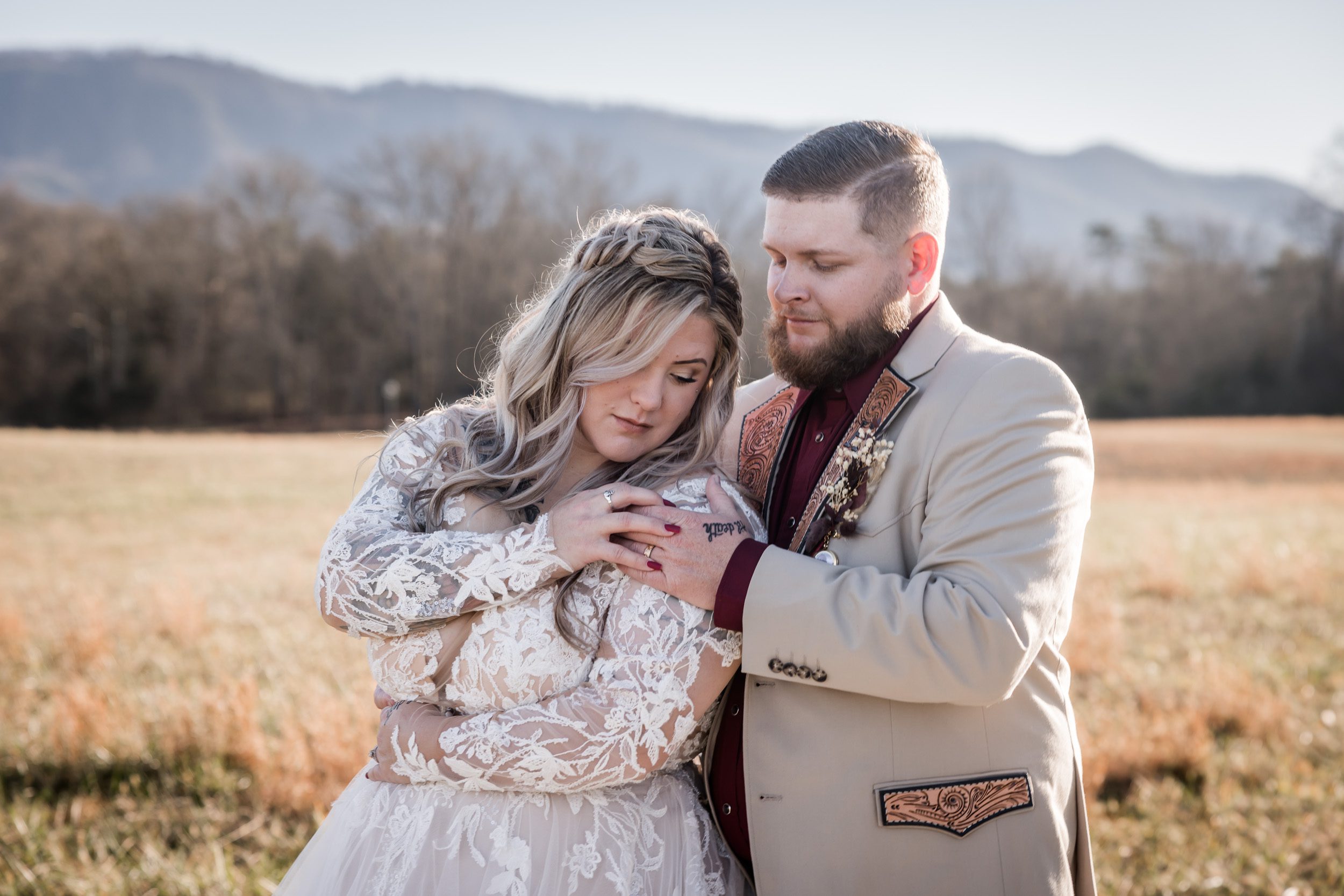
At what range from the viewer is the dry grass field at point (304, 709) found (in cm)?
430

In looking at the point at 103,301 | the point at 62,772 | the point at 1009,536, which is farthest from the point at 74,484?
the point at 103,301

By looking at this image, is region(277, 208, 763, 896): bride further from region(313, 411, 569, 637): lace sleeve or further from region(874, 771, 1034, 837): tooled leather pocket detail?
region(874, 771, 1034, 837): tooled leather pocket detail

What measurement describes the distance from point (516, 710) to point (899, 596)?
38.4 inches

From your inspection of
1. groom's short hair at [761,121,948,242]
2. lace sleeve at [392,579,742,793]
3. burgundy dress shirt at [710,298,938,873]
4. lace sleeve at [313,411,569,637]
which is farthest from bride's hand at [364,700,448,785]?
groom's short hair at [761,121,948,242]

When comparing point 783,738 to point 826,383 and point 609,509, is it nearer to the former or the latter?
point 609,509

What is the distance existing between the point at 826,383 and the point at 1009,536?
86 centimetres

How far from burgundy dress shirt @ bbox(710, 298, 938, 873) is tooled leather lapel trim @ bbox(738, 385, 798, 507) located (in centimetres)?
4

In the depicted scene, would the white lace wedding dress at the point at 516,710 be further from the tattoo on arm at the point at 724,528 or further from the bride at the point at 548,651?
the tattoo on arm at the point at 724,528

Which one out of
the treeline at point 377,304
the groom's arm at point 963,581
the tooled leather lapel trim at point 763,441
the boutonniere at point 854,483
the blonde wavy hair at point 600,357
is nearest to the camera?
the groom's arm at point 963,581

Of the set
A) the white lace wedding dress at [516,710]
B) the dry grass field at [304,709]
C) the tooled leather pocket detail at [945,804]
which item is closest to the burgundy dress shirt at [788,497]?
the white lace wedding dress at [516,710]

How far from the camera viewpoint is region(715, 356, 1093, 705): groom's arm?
220cm

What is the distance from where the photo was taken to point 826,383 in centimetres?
295

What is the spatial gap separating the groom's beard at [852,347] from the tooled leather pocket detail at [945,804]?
1.21m

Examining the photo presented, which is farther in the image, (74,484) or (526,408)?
(74,484)
